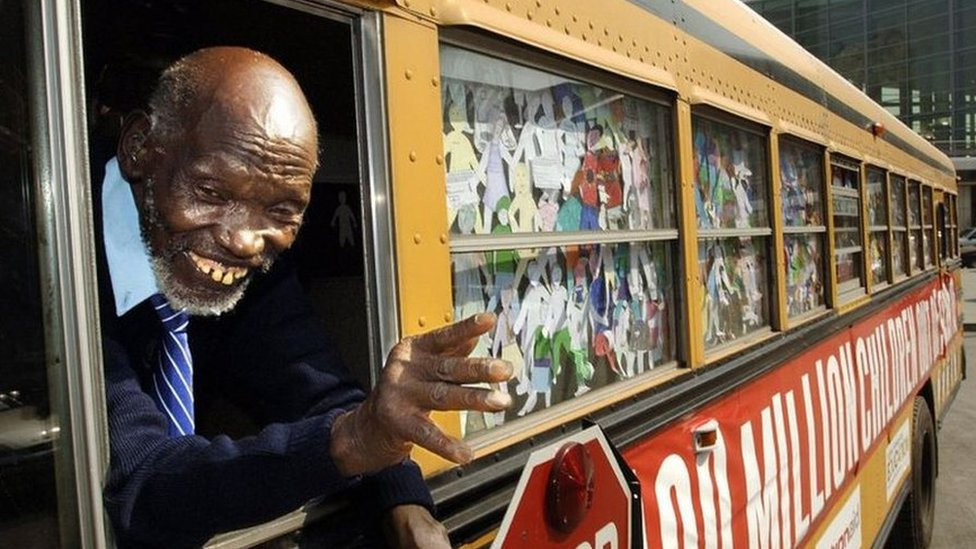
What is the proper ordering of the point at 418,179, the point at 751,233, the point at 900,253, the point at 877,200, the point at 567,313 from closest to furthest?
the point at 418,179, the point at 567,313, the point at 751,233, the point at 877,200, the point at 900,253

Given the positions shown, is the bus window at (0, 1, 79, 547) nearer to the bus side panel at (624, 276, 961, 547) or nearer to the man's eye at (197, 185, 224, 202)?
the man's eye at (197, 185, 224, 202)

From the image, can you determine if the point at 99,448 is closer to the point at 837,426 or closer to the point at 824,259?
the point at 837,426

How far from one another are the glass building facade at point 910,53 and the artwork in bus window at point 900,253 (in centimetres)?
3365

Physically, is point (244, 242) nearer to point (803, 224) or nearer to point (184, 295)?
point (184, 295)

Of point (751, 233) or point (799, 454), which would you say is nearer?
point (751, 233)

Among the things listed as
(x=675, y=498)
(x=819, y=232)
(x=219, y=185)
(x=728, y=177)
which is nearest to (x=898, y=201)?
(x=819, y=232)

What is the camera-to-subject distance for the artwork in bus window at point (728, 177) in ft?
8.39

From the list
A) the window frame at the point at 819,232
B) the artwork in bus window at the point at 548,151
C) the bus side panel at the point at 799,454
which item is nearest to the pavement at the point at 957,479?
the bus side panel at the point at 799,454

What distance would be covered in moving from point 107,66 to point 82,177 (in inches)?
30.0

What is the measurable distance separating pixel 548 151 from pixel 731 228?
1.07 m

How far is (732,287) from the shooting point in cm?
279

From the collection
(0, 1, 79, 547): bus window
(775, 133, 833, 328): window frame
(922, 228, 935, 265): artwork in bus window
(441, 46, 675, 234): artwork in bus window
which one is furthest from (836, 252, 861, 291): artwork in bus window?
(0, 1, 79, 547): bus window

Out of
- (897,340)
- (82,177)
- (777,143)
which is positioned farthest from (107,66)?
(897,340)

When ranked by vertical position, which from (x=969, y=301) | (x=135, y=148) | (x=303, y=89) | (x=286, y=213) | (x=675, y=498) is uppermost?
(x=303, y=89)
